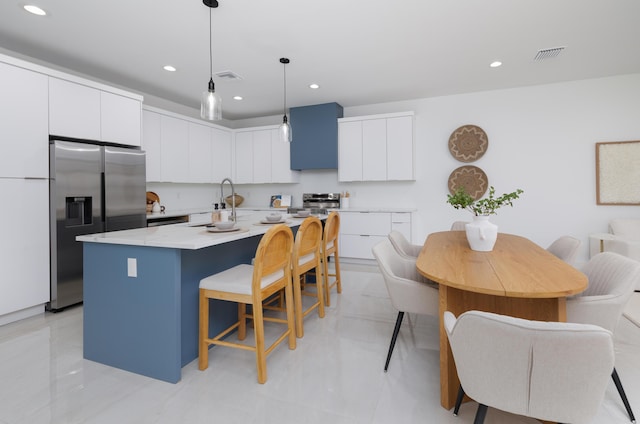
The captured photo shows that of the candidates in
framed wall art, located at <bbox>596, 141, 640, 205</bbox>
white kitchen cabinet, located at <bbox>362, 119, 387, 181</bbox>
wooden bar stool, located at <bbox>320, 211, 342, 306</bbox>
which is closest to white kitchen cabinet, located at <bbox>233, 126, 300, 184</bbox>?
white kitchen cabinet, located at <bbox>362, 119, 387, 181</bbox>

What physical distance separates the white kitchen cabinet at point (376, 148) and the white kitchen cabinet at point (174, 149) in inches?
101

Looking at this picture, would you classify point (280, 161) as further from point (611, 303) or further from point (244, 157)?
point (611, 303)

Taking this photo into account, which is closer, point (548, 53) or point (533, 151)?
point (548, 53)

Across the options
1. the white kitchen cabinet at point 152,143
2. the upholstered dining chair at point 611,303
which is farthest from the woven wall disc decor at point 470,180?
the white kitchen cabinet at point 152,143

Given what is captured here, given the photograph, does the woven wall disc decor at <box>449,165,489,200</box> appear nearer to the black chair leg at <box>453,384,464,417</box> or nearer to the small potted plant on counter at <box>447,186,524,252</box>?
the small potted plant on counter at <box>447,186,524,252</box>

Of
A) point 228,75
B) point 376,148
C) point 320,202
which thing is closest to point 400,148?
point 376,148

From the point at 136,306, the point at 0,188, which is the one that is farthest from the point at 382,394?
the point at 0,188

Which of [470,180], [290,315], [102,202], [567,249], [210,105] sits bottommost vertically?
[290,315]

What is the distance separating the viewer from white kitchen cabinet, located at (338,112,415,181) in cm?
509

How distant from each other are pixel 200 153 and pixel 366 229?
3.13 meters

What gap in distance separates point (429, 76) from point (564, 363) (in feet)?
13.4

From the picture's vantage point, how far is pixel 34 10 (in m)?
2.67

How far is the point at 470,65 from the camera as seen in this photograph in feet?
12.8

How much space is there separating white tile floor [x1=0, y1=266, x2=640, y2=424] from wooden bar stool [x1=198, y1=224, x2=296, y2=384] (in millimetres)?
186
